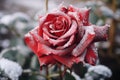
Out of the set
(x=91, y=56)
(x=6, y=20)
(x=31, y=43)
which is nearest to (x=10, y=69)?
(x=31, y=43)

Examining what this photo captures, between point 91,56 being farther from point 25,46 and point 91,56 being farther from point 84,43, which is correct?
point 25,46

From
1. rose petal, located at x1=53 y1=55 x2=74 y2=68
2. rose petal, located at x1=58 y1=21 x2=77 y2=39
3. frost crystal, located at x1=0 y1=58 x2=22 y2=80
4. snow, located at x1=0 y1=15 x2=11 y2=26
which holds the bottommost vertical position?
frost crystal, located at x1=0 y1=58 x2=22 y2=80

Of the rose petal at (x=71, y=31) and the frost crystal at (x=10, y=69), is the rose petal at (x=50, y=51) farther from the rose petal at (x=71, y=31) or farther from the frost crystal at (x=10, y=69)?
the frost crystal at (x=10, y=69)

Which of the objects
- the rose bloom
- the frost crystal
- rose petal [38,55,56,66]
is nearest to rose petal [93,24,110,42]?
the rose bloom

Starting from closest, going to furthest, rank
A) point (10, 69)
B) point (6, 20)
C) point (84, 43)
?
1. point (84, 43)
2. point (10, 69)
3. point (6, 20)

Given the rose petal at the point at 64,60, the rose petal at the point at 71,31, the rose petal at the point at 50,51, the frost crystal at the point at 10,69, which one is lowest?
the frost crystal at the point at 10,69

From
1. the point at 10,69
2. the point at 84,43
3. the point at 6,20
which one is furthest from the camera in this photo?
the point at 6,20

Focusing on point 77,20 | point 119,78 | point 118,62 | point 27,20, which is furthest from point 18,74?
point 118,62

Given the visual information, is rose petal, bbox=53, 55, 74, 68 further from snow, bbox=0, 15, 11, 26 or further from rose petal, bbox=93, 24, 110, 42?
snow, bbox=0, 15, 11, 26

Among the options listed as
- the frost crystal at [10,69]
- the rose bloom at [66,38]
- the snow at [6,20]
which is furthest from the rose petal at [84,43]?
the snow at [6,20]
